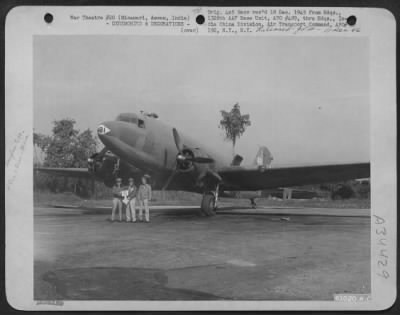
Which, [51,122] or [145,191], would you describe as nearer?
[51,122]

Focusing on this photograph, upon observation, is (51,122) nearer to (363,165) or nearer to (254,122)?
(254,122)

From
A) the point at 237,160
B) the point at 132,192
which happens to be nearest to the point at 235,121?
the point at 237,160

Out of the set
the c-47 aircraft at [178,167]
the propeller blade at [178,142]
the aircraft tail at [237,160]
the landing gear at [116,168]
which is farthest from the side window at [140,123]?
the aircraft tail at [237,160]

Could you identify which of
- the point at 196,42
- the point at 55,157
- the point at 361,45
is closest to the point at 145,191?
the point at 55,157

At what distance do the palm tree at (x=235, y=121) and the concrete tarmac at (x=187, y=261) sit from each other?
1.24 meters

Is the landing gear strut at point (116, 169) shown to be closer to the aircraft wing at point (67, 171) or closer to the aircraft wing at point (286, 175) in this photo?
the aircraft wing at point (67, 171)

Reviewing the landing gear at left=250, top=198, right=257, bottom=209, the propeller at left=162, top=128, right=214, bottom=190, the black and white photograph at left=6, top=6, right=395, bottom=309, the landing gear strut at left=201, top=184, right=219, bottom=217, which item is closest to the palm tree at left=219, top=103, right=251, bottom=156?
the black and white photograph at left=6, top=6, right=395, bottom=309

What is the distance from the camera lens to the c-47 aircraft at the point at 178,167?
160 inches

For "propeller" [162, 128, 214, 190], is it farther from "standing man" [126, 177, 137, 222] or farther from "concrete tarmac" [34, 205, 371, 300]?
"concrete tarmac" [34, 205, 371, 300]

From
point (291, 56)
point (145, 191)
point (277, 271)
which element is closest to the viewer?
point (277, 271)

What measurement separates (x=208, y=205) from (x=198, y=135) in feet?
4.43

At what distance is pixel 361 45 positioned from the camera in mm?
3641

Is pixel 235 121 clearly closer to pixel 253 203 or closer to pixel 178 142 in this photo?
pixel 178 142

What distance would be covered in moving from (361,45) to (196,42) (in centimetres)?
181
